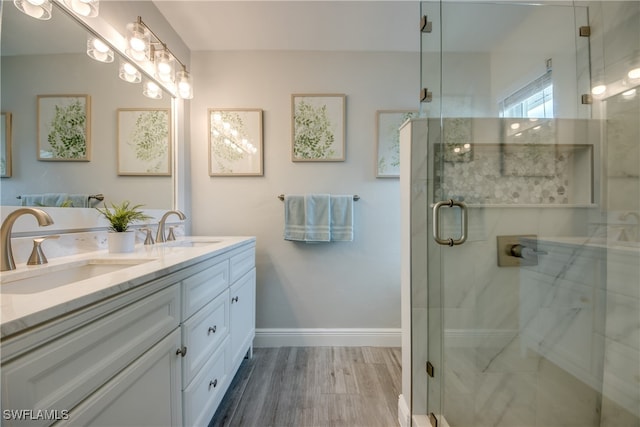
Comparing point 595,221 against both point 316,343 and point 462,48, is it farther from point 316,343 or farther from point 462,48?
point 316,343

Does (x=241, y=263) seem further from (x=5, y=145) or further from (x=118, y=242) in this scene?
(x=5, y=145)

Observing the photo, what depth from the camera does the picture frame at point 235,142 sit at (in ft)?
6.14

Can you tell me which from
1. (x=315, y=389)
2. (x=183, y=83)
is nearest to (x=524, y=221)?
(x=315, y=389)

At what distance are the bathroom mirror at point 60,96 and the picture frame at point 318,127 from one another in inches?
39.6

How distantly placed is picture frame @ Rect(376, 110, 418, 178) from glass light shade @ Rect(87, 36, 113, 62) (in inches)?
65.2

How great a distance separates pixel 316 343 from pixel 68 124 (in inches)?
76.9

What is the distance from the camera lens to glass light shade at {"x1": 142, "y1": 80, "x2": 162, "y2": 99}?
4.81 ft

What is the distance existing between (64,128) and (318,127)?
141cm

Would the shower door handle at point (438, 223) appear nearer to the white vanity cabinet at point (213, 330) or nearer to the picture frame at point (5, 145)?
the white vanity cabinet at point (213, 330)

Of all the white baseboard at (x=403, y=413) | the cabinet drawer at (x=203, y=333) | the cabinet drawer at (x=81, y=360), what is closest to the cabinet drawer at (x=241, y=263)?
the cabinet drawer at (x=203, y=333)

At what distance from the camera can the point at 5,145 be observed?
2.75 feet

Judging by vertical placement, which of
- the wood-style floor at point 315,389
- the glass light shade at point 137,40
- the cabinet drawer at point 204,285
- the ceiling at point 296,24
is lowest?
the wood-style floor at point 315,389

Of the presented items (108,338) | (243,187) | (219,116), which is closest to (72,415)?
(108,338)

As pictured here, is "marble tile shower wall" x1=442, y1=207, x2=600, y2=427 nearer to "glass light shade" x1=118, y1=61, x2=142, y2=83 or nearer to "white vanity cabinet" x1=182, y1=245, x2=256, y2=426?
"white vanity cabinet" x1=182, y1=245, x2=256, y2=426
